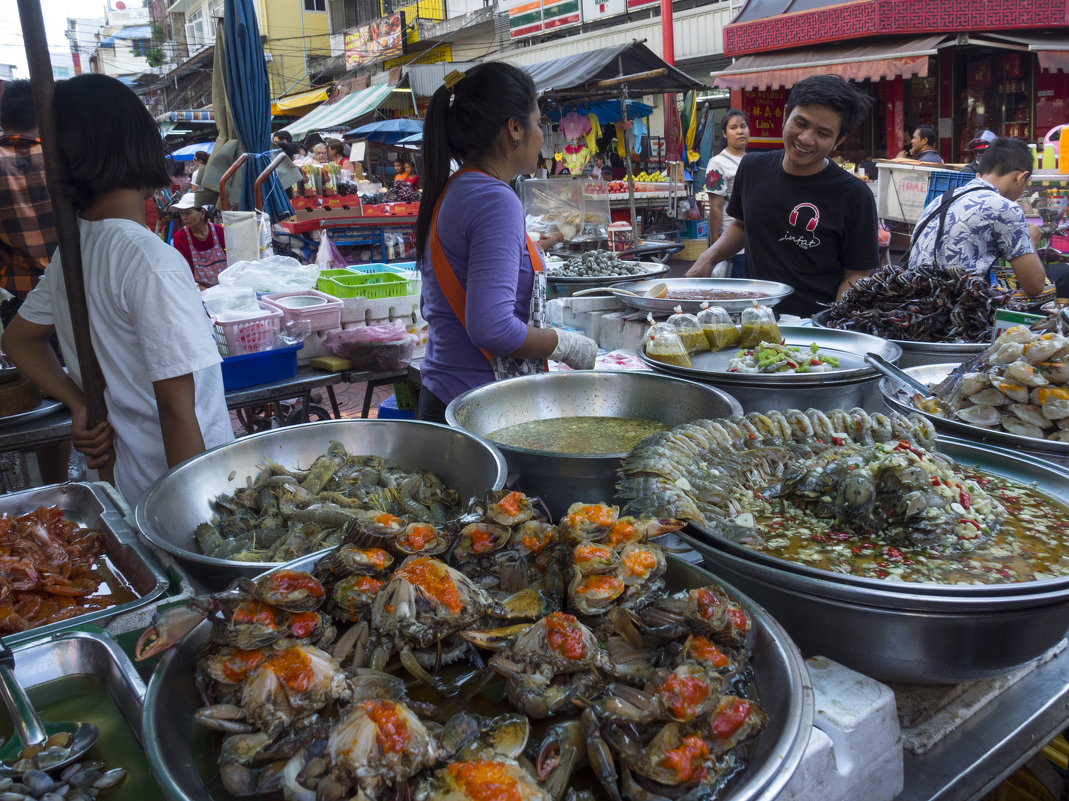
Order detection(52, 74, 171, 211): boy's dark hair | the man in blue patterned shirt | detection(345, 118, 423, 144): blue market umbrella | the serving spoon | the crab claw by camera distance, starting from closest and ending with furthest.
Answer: the crab claw < detection(52, 74, 171, 211): boy's dark hair < the serving spoon < the man in blue patterned shirt < detection(345, 118, 423, 144): blue market umbrella

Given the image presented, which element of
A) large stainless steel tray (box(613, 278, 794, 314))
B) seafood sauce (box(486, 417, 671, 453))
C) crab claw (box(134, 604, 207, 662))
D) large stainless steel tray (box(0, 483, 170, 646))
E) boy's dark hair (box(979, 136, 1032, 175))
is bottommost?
large stainless steel tray (box(0, 483, 170, 646))

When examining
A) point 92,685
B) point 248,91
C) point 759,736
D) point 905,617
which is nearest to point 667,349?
point 905,617

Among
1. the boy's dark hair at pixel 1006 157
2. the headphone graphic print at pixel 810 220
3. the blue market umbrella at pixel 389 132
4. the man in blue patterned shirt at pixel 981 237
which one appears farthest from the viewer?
the blue market umbrella at pixel 389 132

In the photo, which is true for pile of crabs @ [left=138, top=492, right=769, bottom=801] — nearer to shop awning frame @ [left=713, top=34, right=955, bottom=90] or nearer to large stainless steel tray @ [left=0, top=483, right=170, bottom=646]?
large stainless steel tray @ [left=0, top=483, right=170, bottom=646]

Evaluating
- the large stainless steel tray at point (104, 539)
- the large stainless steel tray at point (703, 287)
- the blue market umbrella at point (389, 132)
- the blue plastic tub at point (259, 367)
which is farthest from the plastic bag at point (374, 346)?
the blue market umbrella at point (389, 132)

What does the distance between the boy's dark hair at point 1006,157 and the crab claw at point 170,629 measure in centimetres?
537

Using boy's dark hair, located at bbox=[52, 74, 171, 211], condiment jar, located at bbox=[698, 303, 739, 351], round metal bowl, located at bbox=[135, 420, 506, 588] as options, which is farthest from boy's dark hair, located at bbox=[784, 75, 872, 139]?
boy's dark hair, located at bbox=[52, 74, 171, 211]

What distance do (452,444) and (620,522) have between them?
2.61ft

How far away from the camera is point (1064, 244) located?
6453 mm

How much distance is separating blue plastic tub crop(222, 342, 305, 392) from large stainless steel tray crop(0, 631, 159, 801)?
217cm

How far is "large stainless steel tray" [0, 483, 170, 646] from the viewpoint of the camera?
1319 millimetres

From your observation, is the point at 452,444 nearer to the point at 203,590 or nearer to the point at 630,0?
the point at 203,590

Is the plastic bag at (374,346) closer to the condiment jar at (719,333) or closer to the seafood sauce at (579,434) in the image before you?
the condiment jar at (719,333)

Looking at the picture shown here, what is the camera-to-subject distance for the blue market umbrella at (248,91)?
6066 mm
